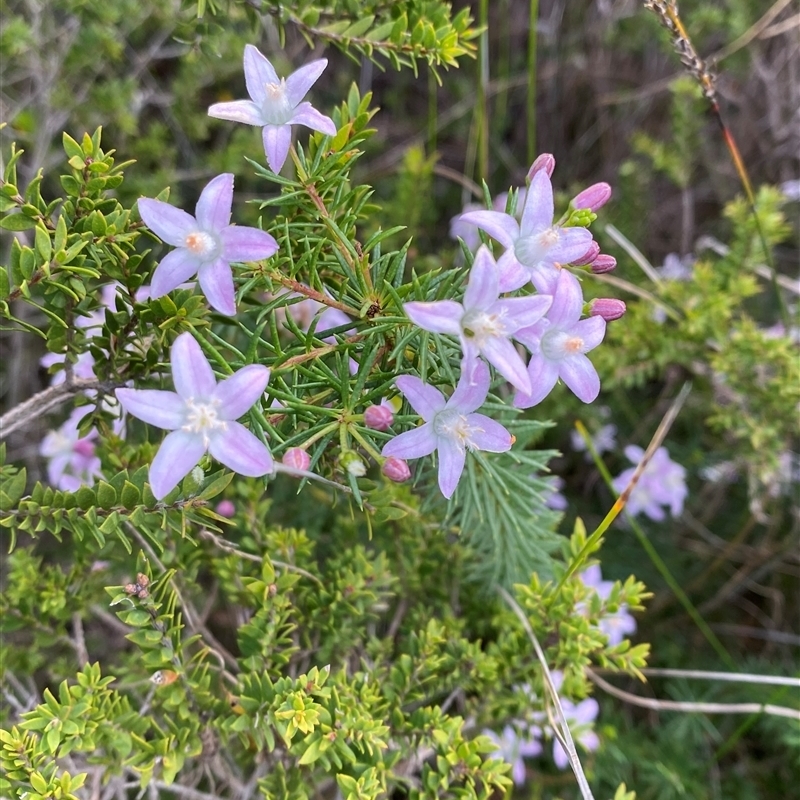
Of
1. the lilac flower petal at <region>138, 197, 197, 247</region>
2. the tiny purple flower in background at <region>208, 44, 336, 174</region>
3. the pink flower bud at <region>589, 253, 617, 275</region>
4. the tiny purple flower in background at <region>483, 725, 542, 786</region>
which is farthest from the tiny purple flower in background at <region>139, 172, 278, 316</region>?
the tiny purple flower in background at <region>483, 725, 542, 786</region>

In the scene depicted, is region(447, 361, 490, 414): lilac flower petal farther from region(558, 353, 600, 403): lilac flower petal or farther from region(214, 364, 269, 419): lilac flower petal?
region(214, 364, 269, 419): lilac flower petal

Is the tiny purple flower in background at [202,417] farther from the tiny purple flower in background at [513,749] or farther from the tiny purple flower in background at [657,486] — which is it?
the tiny purple flower in background at [657,486]

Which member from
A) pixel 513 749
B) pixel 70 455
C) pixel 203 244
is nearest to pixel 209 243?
pixel 203 244

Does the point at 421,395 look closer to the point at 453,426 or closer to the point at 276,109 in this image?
the point at 453,426

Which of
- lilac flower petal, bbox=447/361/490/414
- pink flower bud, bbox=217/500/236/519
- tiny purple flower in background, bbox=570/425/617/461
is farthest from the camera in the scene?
tiny purple flower in background, bbox=570/425/617/461

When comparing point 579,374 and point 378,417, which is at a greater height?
point 579,374

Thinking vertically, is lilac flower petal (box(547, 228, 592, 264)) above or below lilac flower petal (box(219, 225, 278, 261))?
above
